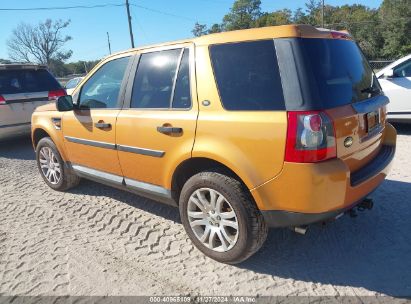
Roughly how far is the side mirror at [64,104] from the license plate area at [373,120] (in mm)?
3078

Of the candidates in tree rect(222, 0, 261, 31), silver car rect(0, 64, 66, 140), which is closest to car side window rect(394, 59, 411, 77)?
silver car rect(0, 64, 66, 140)

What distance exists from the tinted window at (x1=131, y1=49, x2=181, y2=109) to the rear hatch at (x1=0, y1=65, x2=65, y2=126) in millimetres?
4784

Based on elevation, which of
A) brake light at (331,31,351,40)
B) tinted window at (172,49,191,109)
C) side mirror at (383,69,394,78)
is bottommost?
side mirror at (383,69,394,78)

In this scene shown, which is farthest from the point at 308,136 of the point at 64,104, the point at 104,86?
the point at 64,104

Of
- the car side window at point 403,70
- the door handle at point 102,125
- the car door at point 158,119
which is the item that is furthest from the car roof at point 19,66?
the car side window at point 403,70

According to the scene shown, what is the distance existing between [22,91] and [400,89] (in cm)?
727

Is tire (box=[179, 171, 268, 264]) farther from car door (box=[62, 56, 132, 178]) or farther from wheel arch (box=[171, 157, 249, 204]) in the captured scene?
car door (box=[62, 56, 132, 178])

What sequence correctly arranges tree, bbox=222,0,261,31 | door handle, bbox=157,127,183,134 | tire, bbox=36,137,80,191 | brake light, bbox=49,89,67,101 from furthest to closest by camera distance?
tree, bbox=222,0,261,31, brake light, bbox=49,89,67,101, tire, bbox=36,137,80,191, door handle, bbox=157,127,183,134

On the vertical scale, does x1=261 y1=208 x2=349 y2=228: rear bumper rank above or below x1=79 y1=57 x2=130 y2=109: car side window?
below

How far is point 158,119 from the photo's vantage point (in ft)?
10.6

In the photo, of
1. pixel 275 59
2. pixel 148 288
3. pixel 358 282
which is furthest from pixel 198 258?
pixel 275 59

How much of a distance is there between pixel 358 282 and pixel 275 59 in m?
1.74

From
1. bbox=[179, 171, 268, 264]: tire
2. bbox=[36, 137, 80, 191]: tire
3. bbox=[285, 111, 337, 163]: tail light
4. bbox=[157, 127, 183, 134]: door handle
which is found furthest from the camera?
bbox=[36, 137, 80, 191]: tire

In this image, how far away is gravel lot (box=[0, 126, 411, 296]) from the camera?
9.12 feet
